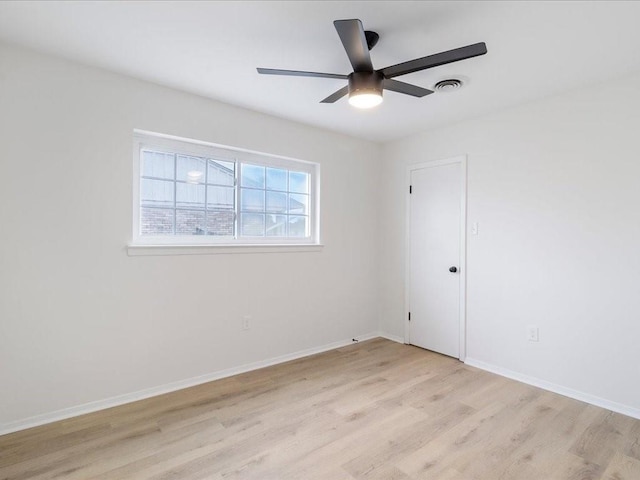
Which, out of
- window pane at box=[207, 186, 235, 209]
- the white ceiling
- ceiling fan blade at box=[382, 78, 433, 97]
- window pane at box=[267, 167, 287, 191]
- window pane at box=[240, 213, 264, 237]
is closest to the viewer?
the white ceiling

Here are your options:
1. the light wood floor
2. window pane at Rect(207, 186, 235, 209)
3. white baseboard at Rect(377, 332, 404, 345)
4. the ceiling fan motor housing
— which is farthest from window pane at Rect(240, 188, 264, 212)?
white baseboard at Rect(377, 332, 404, 345)

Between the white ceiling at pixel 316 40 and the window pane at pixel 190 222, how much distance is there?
999 mm

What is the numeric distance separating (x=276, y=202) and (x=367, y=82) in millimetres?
1828

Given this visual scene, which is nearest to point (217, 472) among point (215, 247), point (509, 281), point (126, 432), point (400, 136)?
point (126, 432)

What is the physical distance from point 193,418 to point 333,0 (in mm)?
2664

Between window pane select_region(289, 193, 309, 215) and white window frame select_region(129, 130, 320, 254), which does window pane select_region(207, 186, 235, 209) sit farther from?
window pane select_region(289, 193, 309, 215)

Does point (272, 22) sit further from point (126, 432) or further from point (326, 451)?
point (126, 432)

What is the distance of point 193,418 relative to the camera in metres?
2.35

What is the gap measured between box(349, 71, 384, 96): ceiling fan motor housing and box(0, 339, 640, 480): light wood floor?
2075mm

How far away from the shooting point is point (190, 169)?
298 cm

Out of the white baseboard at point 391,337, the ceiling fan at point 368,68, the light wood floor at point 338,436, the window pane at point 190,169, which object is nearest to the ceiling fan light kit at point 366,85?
the ceiling fan at point 368,68

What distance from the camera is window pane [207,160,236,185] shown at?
10.2ft

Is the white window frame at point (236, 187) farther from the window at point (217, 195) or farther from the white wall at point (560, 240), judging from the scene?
the white wall at point (560, 240)

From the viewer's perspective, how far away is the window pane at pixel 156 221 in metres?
2.74
